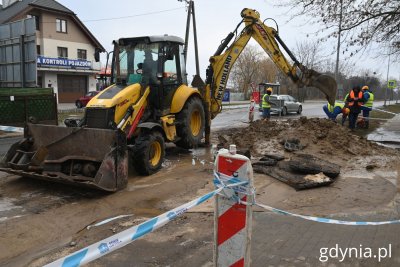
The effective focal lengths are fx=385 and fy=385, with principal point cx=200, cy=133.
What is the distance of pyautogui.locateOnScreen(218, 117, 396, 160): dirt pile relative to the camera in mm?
9758

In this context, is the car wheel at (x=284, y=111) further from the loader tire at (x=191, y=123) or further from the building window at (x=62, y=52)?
the building window at (x=62, y=52)

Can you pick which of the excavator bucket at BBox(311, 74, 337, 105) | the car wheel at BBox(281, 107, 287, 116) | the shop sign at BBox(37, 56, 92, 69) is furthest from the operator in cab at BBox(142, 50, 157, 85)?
the shop sign at BBox(37, 56, 92, 69)

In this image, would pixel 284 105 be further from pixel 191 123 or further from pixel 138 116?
Answer: pixel 138 116

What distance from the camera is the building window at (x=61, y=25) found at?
133 feet

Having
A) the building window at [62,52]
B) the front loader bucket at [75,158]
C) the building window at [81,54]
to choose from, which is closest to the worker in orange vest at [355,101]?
the front loader bucket at [75,158]

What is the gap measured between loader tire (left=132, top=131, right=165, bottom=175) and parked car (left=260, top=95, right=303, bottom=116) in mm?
18009

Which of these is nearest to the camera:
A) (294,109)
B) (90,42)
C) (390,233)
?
(390,233)

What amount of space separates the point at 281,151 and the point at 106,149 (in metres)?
4.87

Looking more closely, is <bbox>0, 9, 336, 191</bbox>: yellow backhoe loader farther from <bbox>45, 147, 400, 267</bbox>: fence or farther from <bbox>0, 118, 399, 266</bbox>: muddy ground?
<bbox>45, 147, 400, 267</bbox>: fence

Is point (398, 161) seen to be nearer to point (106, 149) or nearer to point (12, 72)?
point (106, 149)

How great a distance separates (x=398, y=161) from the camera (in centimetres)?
918

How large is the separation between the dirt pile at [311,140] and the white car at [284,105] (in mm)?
13878

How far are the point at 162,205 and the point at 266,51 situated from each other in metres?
6.43

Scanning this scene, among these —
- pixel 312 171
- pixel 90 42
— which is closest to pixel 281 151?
pixel 312 171
